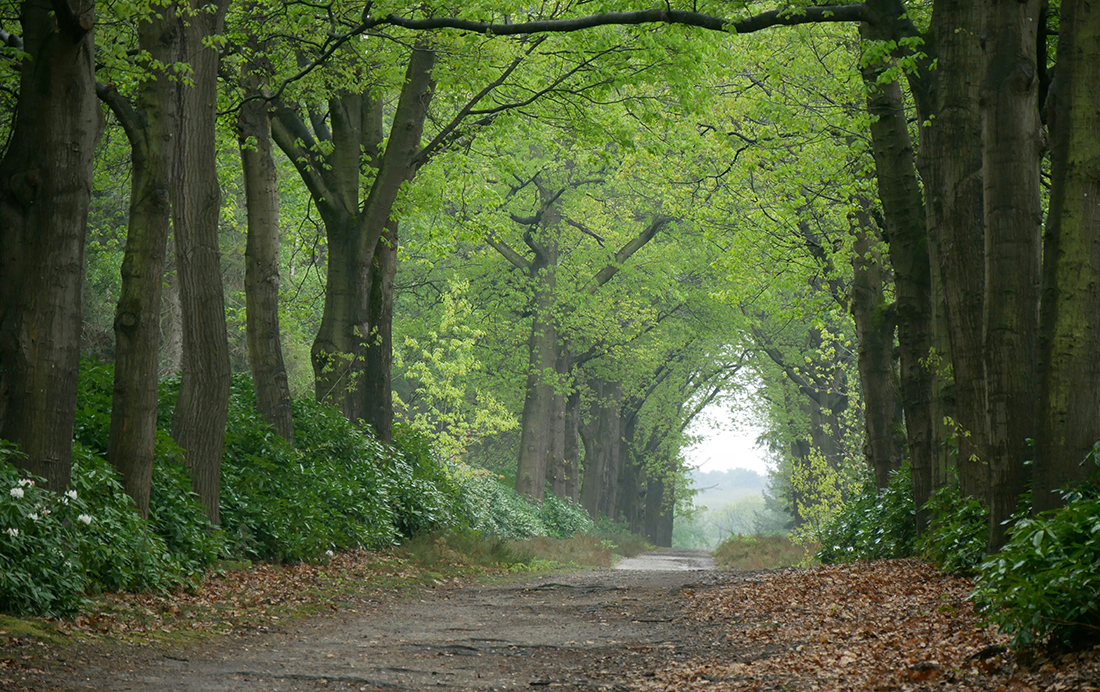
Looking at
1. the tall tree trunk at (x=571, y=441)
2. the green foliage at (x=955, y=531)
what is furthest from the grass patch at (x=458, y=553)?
the tall tree trunk at (x=571, y=441)

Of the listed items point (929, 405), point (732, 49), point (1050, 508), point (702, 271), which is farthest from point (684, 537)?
point (1050, 508)

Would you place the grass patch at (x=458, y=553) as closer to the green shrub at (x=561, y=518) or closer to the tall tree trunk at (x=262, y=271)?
the tall tree trunk at (x=262, y=271)

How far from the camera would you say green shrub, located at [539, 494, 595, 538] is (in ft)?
97.7

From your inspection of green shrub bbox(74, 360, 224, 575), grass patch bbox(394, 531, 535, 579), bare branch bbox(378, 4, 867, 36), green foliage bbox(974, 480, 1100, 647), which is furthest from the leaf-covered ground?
bare branch bbox(378, 4, 867, 36)

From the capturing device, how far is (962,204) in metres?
9.34

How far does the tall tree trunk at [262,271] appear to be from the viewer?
13.4 meters

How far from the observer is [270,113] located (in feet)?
44.0

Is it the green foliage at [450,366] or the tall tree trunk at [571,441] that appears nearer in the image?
the green foliage at [450,366]

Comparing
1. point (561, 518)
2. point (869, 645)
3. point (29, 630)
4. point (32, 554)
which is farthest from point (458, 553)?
point (561, 518)

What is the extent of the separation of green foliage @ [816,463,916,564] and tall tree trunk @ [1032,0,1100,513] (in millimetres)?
6489

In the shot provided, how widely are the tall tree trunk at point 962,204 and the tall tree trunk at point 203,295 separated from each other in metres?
7.67

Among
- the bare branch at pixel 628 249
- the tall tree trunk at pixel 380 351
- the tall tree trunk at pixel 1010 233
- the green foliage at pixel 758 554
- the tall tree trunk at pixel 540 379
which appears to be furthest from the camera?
the bare branch at pixel 628 249

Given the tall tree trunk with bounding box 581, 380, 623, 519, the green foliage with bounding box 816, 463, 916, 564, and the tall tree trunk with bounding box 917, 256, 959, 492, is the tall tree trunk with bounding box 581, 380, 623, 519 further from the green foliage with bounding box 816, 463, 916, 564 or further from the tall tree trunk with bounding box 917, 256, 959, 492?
the tall tree trunk with bounding box 917, 256, 959, 492

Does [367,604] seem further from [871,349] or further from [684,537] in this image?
[684,537]
